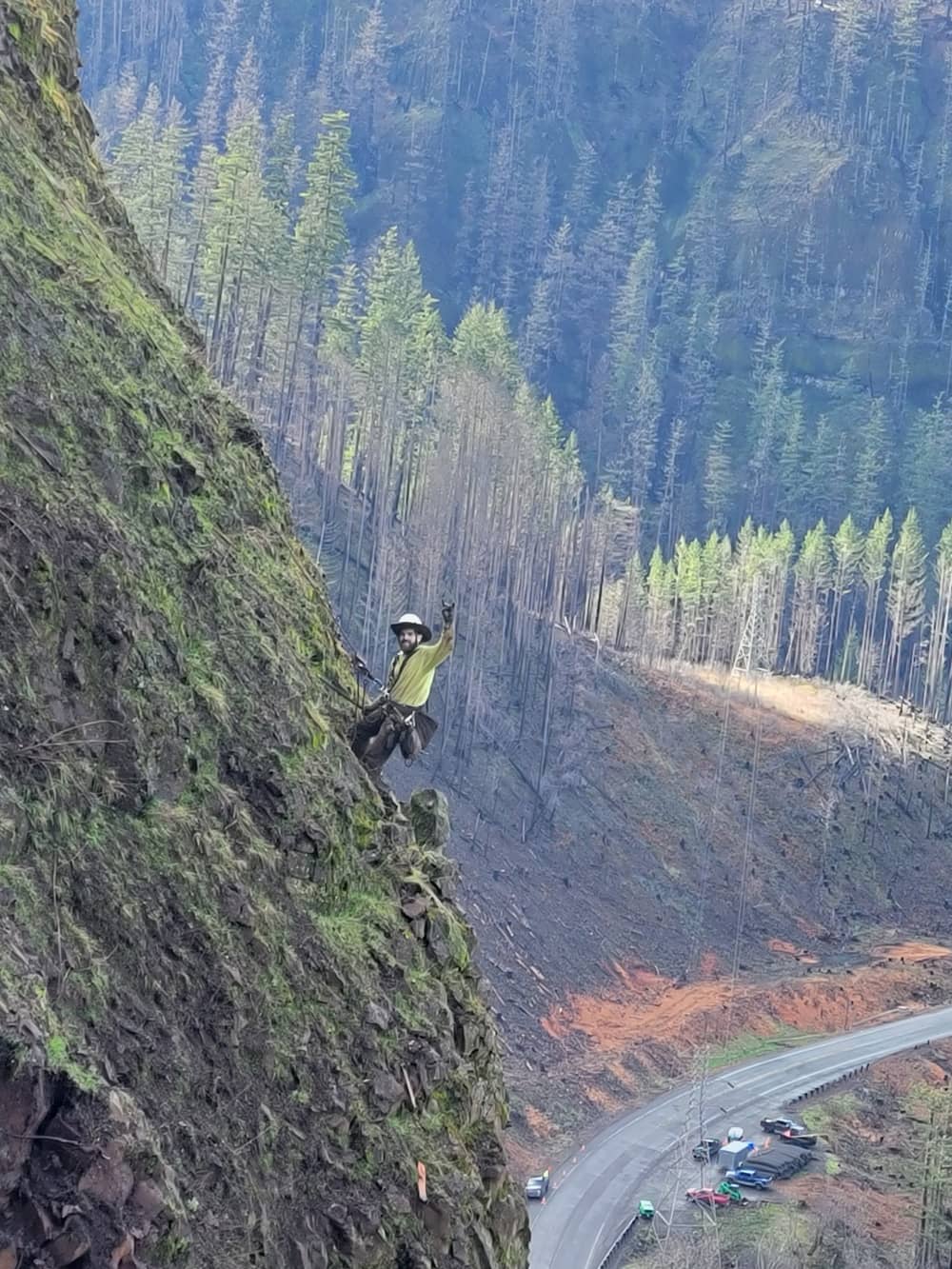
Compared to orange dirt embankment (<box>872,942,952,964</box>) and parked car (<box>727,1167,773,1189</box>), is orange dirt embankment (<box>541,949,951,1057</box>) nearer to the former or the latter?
orange dirt embankment (<box>872,942,952,964</box>)

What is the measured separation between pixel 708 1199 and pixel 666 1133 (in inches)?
197

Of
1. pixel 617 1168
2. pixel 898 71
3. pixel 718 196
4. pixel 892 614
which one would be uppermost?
pixel 898 71

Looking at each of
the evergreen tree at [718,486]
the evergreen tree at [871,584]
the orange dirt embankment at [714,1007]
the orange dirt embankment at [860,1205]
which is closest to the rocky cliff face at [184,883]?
the orange dirt embankment at [860,1205]

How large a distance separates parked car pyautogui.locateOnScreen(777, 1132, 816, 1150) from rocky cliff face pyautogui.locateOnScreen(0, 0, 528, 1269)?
1086 inches

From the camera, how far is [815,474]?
10612 centimetres

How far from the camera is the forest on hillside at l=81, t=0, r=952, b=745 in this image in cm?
8162

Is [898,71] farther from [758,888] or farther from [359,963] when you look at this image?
[359,963]

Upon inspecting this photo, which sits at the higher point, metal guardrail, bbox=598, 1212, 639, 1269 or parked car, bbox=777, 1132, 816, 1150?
metal guardrail, bbox=598, 1212, 639, 1269

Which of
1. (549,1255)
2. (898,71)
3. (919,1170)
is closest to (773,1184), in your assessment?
(919,1170)

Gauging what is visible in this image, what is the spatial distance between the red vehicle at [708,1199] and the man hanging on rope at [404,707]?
22668 millimetres

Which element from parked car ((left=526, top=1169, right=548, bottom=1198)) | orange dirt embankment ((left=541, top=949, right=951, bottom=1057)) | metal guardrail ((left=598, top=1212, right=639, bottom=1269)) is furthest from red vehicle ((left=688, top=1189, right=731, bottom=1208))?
orange dirt embankment ((left=541, top=949, right=951, bottom=1057))

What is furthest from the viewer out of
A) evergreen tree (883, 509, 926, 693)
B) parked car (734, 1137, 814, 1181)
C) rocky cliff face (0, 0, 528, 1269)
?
evergreen tree (883, 509, 926, 693)

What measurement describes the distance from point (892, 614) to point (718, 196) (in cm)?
5298

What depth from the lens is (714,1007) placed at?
46.8m
